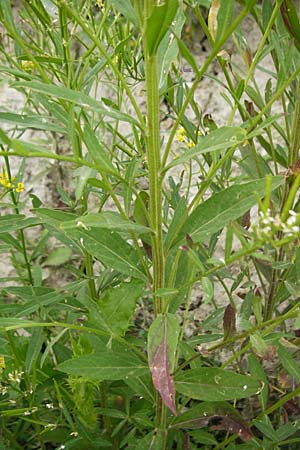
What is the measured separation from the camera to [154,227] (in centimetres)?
96

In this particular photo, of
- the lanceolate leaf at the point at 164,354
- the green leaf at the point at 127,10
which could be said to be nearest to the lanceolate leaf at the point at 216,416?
the lanceolate leaf at the point at 164,354

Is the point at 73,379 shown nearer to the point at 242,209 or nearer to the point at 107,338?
the point at 107,338

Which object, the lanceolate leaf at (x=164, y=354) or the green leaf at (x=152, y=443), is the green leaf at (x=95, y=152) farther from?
the green leaf at (x=152, y=443)

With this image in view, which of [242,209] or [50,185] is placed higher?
[242,209]

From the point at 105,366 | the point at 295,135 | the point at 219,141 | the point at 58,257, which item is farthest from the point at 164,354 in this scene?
the point at 58,257

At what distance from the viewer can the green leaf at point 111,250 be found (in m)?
0.99

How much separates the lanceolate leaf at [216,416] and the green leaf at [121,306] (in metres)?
0.20

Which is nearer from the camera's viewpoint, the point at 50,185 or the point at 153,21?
the point at 153,21

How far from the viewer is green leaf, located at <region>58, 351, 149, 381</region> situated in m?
1.04

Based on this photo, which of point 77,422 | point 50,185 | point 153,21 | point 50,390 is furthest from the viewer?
point 50,185

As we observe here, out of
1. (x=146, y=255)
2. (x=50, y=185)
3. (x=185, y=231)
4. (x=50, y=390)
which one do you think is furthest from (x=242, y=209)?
(x=50, y=185)

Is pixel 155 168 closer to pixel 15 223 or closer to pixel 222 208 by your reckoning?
pixel 222 208

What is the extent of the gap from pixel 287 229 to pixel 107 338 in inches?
21.0

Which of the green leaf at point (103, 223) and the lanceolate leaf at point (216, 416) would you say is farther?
the lanceolate leaf at point (216, 416)
